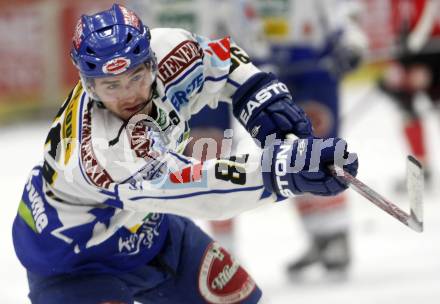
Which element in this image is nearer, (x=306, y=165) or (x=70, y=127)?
(x=306, y=165)

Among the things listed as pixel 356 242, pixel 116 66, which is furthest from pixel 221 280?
pixel 356 242

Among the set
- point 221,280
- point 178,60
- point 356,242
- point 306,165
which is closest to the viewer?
point 306,165

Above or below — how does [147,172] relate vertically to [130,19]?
below

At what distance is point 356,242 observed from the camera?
14.7 feet

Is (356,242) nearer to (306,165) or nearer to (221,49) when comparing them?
Result: (221,49)

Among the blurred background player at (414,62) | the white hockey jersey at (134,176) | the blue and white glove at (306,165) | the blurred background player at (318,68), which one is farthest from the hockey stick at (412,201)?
the blurred background player at (414,62)

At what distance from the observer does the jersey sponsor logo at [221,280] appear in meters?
2.62

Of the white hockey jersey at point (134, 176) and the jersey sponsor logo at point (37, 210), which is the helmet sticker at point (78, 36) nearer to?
the white hockey jersey at point (134, 176)

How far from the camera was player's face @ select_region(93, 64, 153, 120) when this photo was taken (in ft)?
7.46

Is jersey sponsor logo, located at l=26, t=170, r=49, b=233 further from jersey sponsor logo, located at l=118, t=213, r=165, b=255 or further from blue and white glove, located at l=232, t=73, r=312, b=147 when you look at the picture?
blue and white glove, located at l=232, t=73, r=312, b=147

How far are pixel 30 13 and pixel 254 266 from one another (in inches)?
104

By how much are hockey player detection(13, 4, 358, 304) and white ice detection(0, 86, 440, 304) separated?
0.80 meters

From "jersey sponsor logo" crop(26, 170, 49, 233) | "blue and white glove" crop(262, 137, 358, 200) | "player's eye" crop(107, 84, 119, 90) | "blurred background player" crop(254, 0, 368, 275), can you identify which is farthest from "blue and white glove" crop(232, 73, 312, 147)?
"blurred background player" crop(254, 0, 368, 275)

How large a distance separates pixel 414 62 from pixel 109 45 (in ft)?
10.4
